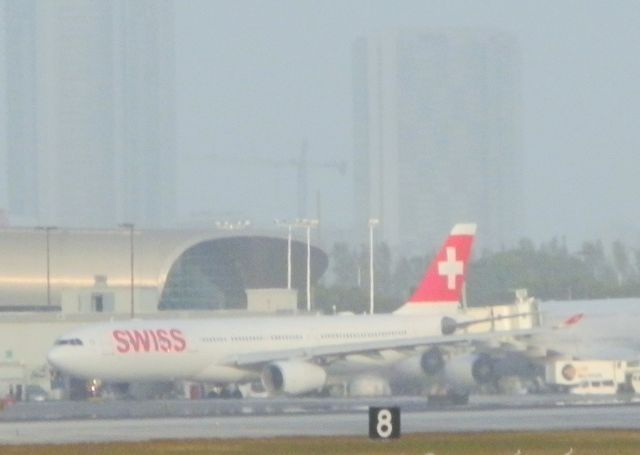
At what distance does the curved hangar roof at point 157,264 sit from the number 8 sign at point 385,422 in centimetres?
8918

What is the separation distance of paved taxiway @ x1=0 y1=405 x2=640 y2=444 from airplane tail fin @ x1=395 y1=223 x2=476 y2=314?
94.6 feet

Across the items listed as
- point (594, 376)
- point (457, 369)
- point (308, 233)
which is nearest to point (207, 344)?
point (457, 369)

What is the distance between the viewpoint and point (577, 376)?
270 feet

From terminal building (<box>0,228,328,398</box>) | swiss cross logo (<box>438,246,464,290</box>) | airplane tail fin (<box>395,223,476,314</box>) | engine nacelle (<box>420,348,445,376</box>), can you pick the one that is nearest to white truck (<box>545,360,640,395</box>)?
engine nacelle (<box>420,348,445,376</box>)

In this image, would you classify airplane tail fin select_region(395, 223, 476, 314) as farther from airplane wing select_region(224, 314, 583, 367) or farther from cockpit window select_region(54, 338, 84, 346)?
cockpit window select_region(54, 338, 84, 346)

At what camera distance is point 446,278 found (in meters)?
89.4

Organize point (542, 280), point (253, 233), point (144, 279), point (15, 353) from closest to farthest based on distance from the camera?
point (15, 353) → point (144, 279) → point (253, 233) → point (542, 280)

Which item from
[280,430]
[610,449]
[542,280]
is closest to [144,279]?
[542,280]

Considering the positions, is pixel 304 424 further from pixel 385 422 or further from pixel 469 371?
pixel 469 371

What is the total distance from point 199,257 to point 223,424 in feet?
296

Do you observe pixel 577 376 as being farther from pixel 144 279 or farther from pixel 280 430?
pixel 144 279

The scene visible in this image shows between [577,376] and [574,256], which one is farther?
[574,256]

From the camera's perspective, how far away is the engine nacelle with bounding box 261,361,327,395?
249 feet

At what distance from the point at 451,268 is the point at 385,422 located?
52.2 meters
